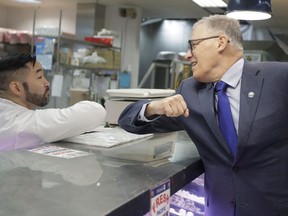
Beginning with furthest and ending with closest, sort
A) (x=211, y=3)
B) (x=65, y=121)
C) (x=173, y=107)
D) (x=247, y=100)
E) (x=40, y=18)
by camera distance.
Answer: (x=40, y=18) → (x=211, y=3) → (x=65, y=121) → (x=247, y=100) → (x=173, y=107)

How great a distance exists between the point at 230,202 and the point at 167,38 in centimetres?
786

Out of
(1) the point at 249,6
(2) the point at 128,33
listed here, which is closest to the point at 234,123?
(1) the point at 249,6

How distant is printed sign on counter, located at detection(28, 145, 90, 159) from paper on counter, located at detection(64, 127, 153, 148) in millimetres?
154

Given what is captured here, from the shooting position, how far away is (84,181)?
0.96m

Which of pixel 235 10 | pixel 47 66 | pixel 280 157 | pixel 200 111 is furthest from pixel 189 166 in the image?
pixel 47 66

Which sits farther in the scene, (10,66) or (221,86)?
(10,66)

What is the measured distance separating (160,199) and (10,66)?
4.18 feet

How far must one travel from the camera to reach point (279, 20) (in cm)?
672

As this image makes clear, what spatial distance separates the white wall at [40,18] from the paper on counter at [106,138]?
619cm

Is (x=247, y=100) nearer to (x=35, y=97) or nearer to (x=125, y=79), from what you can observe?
(x=35, y=97)

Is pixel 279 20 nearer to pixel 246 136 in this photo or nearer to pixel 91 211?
pixel 246 136

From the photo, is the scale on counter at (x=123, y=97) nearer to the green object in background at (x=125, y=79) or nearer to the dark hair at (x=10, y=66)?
the dark hair at (x=10, y=66)

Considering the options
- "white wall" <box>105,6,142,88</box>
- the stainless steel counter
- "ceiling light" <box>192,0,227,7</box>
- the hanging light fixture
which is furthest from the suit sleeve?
"white wall" <box>105,6,142,88</box>

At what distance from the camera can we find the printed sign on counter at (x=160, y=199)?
3.16 feet
